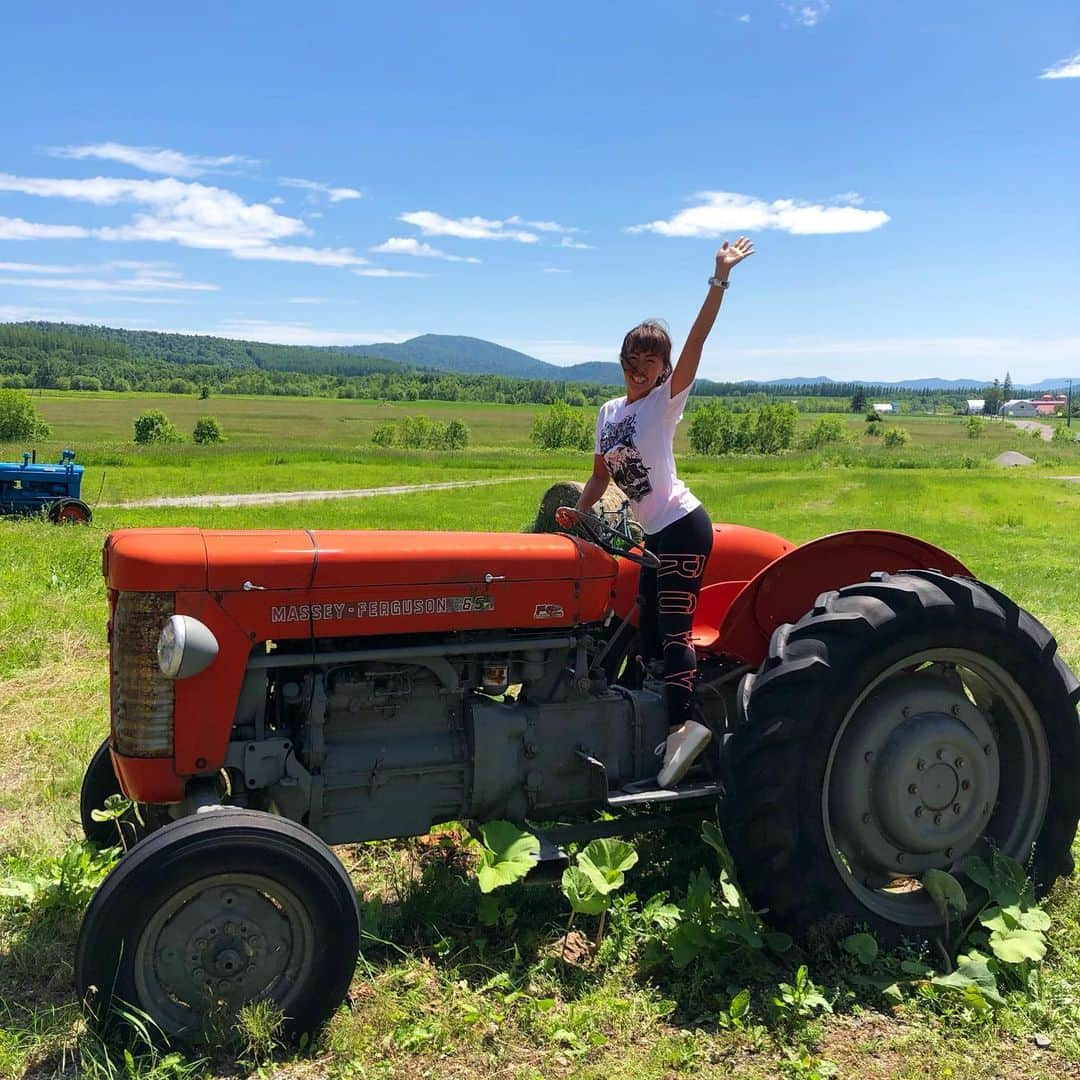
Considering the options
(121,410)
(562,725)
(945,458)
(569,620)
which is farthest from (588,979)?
(121,410)

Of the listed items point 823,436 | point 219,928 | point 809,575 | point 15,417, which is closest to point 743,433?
point 823,436

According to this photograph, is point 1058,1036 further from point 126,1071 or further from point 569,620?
point 126,1071

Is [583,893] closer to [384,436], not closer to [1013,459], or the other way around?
[1013,459]

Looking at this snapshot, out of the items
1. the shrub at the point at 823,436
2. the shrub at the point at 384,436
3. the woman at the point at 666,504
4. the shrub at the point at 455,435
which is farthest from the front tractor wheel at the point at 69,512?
the shrub at the point at 823,436

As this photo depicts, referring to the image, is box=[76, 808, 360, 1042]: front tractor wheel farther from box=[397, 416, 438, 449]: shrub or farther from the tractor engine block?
box=[397, 416, 438, 449]: shrub

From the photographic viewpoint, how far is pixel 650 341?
3.47m

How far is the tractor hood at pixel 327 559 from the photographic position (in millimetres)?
2914

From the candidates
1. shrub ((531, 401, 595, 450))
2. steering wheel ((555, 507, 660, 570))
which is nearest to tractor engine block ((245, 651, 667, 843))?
steering wheel ((555, 507, 660, 570))

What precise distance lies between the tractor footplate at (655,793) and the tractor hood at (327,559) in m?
Result: 0.84

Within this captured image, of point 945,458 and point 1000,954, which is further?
point 945,458

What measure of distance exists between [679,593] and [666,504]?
350mm

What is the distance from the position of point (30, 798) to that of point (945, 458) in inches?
2027

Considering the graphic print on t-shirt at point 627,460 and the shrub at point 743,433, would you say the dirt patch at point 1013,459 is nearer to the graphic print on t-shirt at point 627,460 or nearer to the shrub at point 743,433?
the shrub at point 743,433

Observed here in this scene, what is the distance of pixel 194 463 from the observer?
3906cm
